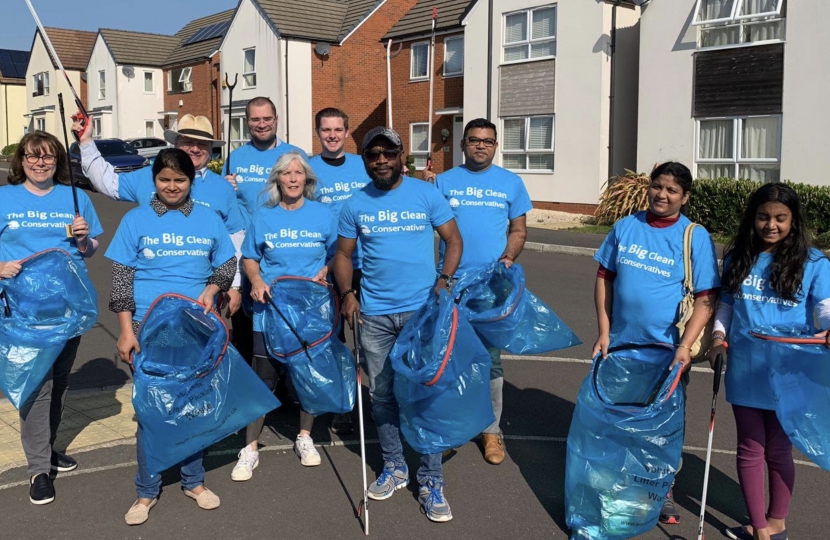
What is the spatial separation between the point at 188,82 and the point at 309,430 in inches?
1623

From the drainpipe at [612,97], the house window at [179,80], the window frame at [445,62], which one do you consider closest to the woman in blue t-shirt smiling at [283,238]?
the drainpipe at [612,97]

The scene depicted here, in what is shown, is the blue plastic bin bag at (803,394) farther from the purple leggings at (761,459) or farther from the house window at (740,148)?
the house window at (740,148)

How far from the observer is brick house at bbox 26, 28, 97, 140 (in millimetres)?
50906

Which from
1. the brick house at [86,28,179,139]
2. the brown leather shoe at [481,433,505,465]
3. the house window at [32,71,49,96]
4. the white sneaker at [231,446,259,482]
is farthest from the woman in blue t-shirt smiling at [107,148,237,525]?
the house window at [32,71,49,96]

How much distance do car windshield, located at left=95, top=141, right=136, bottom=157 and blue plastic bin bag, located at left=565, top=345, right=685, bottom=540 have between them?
29.7m

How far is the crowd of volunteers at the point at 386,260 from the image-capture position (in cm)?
400

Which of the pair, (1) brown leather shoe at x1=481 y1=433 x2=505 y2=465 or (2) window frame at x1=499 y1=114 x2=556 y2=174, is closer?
(1) brown leather shoe at x1=481 y1=433 x2=505 y2=465

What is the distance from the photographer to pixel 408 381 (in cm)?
423

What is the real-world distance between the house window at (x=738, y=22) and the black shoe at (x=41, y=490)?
17.9 m

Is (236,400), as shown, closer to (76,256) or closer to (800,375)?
(76,256)

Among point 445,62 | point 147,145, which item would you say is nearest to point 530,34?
point 445,62

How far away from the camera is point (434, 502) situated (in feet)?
14.5

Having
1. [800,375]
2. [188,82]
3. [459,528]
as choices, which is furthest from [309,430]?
[188,82]

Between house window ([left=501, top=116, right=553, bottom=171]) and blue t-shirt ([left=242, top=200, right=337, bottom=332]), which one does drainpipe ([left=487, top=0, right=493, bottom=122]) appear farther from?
blue t-shirt ([left=242, top=200, right=337, bottom=332])
